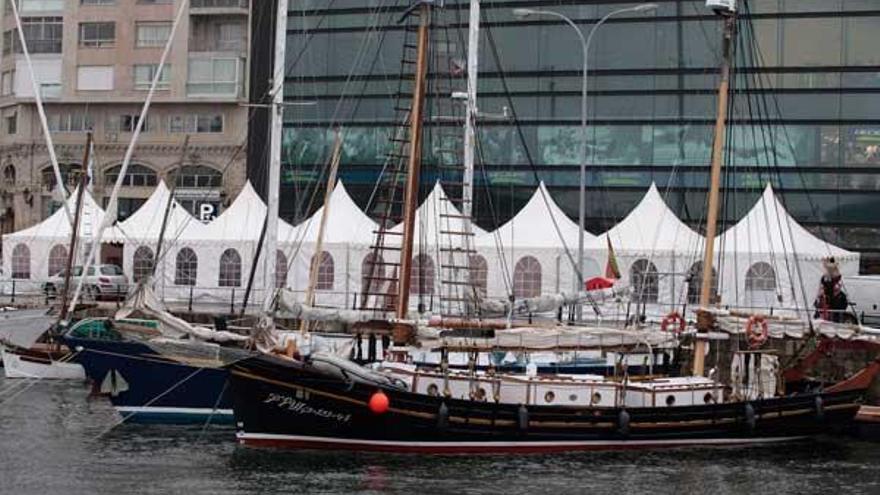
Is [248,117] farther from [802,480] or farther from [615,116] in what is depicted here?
[802,480]

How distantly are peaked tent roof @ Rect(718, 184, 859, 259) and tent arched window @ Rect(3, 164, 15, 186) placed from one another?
157ft

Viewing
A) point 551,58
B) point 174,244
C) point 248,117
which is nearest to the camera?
point 174,244

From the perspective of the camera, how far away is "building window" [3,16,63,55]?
81562 millimetres

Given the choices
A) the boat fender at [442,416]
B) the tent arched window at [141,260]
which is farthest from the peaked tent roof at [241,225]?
the boat fender at [442,416]

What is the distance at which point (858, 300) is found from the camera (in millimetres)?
46062

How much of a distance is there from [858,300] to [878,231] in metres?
22.2

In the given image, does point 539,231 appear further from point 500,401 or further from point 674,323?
point 500,401

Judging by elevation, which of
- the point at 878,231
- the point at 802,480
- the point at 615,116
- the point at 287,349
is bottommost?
the point at 802,480

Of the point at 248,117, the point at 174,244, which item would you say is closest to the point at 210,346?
the point at 174,244

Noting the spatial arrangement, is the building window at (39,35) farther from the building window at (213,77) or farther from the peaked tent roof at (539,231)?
the peaked tent roof at (539,231)

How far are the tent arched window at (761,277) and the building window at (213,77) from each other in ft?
126

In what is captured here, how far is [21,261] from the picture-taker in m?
56.3

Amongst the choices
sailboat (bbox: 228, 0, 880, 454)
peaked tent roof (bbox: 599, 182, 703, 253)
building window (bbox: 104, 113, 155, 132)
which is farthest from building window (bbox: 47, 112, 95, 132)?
sailboat (bbox: 228, 0, 880, 454)

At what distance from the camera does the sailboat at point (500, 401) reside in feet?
96.3
